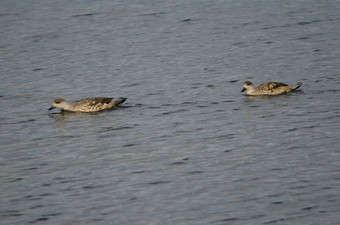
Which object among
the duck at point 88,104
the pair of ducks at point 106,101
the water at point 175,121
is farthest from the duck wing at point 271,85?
the duck at point 88,104

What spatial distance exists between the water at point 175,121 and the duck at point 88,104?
0.93 ft

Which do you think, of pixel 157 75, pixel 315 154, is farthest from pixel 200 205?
pixel 157 75

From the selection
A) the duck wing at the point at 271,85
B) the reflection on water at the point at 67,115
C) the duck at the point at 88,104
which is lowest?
the reflection on water at the point at 67,115

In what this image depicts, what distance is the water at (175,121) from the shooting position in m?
13.2

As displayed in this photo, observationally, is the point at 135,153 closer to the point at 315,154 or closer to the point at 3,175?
the point at 3,175

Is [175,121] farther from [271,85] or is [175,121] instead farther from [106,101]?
[271,85]

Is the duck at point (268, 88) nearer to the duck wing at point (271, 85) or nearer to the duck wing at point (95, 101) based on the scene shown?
the duck wing at point (271, 85)

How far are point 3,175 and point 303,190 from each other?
23.5ft

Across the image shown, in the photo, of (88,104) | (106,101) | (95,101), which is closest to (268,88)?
(106,101)

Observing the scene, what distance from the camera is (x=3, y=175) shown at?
15.8 m

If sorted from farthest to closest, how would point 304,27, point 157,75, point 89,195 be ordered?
point 304,27, point 157,75, point 89,195

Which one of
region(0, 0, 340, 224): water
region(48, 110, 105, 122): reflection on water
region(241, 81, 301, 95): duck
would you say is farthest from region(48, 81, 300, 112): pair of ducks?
region(0, 0, 340, 224): water

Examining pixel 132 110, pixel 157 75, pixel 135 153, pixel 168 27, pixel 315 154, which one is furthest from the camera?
pixel 168 27

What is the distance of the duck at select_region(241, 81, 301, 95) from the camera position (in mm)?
21594
